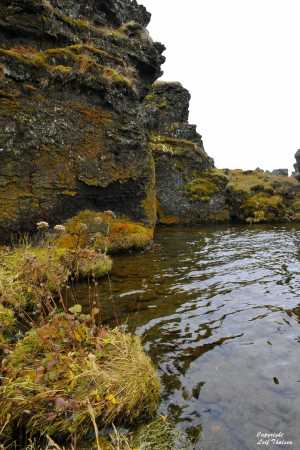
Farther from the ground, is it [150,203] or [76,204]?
[150,203]

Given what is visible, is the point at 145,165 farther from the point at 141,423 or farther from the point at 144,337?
the point at 141,423

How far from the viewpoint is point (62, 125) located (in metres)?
15.8

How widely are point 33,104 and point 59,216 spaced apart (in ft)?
17.5

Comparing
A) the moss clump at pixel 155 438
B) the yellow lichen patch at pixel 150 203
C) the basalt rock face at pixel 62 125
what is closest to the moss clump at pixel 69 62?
the basalt rock face at pixel 62 125

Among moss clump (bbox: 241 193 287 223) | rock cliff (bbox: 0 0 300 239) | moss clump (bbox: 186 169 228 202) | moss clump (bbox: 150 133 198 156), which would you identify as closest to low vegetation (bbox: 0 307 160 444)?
rock cliff (bbox: 0 0 300 239)

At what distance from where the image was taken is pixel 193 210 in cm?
3133

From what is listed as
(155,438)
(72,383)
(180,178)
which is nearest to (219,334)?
(155,438)

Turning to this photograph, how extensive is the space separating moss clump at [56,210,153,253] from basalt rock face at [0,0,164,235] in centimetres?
63

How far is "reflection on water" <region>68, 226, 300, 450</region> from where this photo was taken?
475 centimetres

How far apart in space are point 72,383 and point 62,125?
540 inches

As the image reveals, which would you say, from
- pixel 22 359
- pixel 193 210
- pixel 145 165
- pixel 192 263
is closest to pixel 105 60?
pixel 145 165

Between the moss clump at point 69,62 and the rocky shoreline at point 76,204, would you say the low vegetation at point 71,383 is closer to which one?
the rocky shoreline at point 76,204

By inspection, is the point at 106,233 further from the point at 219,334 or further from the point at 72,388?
the point at 72,388

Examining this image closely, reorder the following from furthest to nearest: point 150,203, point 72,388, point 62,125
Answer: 1. point 150,203
2. point 62,125
3. point 72,388
